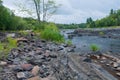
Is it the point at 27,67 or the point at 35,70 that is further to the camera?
the point at 27,67

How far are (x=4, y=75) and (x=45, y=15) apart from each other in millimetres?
26564

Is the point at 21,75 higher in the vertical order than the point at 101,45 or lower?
higher

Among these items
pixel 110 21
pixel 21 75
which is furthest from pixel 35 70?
pixel 110 21

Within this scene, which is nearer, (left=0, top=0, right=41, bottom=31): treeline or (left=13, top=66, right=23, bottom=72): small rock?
(left=13, top=66, right=23, bottom=72): small rock

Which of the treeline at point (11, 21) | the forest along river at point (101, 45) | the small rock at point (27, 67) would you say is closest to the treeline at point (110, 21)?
the forest along river at point (101, 45)

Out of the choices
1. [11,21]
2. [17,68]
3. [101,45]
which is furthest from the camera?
[11,21]

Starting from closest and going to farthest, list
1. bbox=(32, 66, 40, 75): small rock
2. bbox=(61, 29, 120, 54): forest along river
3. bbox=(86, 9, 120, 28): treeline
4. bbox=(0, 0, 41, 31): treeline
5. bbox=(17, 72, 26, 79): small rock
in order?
bbox=(17, 72, 26, 79): small rock, bbox=(32, 66, 40, 75): small rock, bbox=(61, 29, 120, 54): forest along river, bbox=(0, 0, 41, 31): treeline, bbox=(86, 9, 120, 28): treeline

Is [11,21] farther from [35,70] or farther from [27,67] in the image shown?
[35,70]

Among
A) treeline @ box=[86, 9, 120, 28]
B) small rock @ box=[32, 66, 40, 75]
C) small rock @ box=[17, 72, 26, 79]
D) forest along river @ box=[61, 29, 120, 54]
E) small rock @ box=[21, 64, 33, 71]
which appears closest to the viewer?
small rock @ box=[17, 72, 26, 79]

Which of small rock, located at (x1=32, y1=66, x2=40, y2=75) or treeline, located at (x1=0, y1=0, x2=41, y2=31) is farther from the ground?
treeline, located at (x1=0, y1=0, x2=41, y2=31)

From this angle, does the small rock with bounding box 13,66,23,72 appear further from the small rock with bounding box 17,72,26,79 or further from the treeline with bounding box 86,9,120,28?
the treeline with bounding box 86,9,120,28

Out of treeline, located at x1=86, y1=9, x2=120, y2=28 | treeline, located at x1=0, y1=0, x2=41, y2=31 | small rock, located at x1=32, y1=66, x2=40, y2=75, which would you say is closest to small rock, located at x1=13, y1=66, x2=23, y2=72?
small rock, located at x1=32, y1=66, x2=40, y2=75

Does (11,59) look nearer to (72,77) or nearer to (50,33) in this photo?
(72,77)

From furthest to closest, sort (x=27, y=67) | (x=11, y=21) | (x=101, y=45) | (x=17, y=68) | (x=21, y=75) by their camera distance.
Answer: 1. (x=11, y=21)
2. (x=101, y=45)
3. (x=27, y=67)
4. (x=17, y=68)
5. (x=21, y=75)
